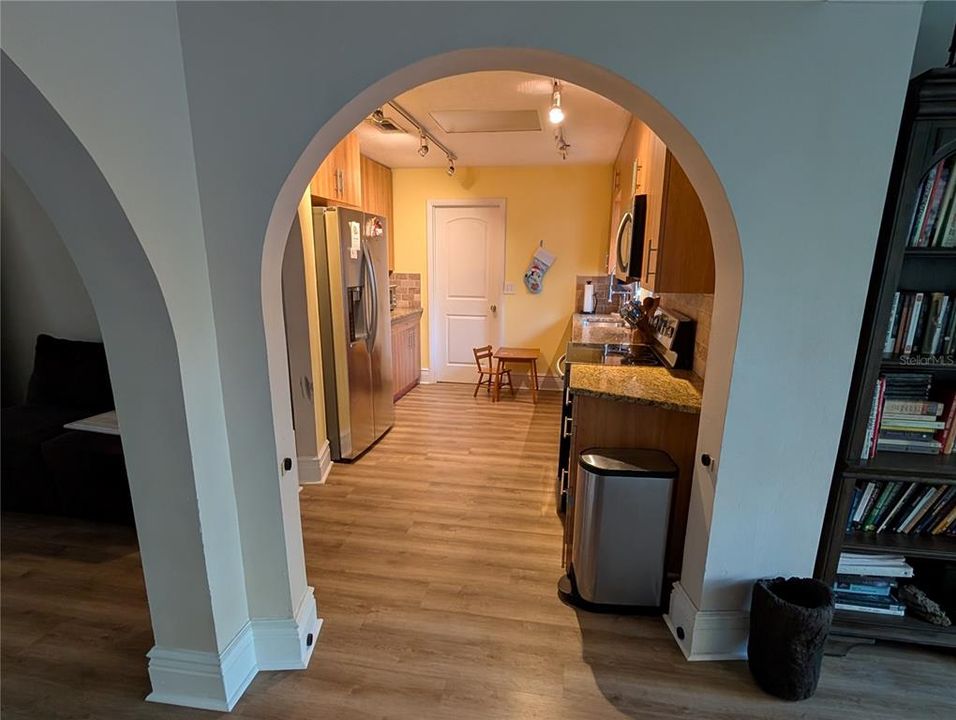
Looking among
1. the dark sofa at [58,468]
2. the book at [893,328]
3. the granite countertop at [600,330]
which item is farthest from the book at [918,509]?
the dark sofa at [58,468]

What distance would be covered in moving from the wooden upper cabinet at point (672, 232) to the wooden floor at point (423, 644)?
150 cm

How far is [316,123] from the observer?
4.53ft

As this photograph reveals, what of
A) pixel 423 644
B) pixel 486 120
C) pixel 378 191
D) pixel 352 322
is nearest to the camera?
pixel 423 644

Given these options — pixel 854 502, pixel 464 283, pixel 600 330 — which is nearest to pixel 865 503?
pixel 854 502

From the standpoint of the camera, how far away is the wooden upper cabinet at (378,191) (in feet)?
15.0

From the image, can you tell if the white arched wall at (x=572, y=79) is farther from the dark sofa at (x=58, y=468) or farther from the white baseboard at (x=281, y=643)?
the dark sofa at (x=58, y=468)

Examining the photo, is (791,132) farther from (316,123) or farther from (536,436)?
(536,436)

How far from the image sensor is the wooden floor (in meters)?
1.60

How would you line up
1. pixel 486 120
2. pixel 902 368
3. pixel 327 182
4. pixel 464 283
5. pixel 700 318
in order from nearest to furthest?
pixel 902 368 → pixel 700 318 → pixel 327 182 → pixel 486 120 → pixel 464 283

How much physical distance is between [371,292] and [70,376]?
7.09 feet

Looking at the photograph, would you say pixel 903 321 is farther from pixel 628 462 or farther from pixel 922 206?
pixel 628 462

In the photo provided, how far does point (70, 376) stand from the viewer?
3203 millimetres

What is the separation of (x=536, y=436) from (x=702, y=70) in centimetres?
312

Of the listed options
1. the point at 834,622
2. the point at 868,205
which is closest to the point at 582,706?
the point at 834,622
